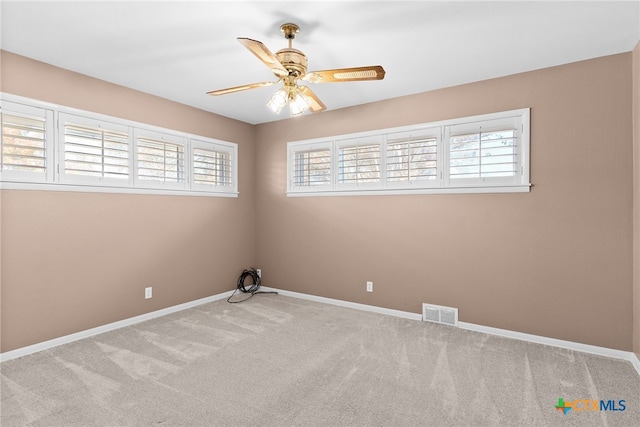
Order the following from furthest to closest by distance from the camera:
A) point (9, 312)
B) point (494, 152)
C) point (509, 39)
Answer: point (494, 152)
point (9, 312)
point (509, 39)

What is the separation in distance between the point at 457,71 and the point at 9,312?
14.7 ft

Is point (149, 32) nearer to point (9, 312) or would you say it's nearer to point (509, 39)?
point (9, 312)

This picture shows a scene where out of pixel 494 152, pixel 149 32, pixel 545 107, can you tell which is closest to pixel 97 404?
pixel 149 32

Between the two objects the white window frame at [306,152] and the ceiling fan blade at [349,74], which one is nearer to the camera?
the ceiling fan blade at [349,74]

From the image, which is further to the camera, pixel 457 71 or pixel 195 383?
pixel 457 71

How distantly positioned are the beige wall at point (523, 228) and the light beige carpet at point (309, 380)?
40 cm

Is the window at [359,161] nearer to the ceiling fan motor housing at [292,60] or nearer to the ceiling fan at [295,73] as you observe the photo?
the ceiling fan at [295,73]

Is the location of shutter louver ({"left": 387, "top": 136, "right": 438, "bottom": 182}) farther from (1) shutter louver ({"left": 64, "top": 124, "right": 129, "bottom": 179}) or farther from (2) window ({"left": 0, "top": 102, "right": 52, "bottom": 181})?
(2) window ({"left": 0, "top": 102, "right": 52, "bottom": 181})

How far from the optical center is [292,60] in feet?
7.49

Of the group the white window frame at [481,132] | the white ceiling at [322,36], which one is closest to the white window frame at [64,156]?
the white ceiling at [322,36]

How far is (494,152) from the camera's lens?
11.0 feet

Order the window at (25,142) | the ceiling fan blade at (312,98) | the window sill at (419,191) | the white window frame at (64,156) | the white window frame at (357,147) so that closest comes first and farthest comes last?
the ceiling fan blade at (312,98) < the window at (25,142) < the white window frame at (64,156) < the window sill at (419,191) < the white window frame at (357,147)

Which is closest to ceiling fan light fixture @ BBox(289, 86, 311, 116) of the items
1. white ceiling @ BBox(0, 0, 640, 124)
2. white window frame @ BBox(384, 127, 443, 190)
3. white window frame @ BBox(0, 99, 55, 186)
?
white ceiling @ BBox(0, 0, 640, 124)

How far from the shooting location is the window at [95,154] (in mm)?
2850
